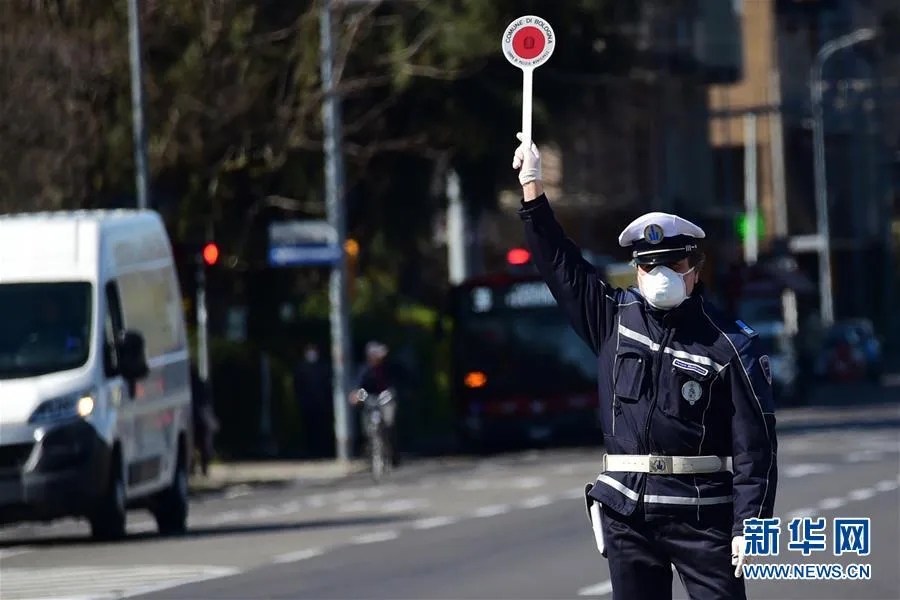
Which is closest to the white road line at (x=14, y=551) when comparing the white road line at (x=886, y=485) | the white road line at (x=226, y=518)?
the white road line at (x=226, y=518)

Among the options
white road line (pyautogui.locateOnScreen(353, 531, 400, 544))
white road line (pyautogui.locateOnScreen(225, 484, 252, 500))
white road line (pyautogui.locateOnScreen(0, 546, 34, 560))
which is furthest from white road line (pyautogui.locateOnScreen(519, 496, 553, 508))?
white road line (pyautogui.locateOnScreen(0, 546, 34, 560))

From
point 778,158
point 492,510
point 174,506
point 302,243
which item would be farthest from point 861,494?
point 778,158

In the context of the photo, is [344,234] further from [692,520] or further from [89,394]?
[692,520]

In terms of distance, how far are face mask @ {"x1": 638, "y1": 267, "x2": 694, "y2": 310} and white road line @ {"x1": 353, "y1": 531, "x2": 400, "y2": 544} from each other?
10.7m

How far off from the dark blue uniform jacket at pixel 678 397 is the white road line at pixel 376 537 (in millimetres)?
10545

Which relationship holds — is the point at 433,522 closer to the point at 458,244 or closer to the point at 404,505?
the point at 404,505

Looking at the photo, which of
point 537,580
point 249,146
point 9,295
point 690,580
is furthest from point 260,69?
point 690,580

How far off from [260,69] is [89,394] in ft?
46.6

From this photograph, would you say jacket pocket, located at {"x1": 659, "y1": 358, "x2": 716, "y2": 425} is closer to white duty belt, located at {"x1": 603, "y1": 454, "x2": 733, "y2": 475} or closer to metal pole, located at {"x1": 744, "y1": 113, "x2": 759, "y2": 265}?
white duty belt, located at {"x1": 603, "y1": 454, "x2": 733, "y2": 475}

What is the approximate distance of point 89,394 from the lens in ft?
56.5

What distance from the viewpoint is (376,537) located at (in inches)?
696

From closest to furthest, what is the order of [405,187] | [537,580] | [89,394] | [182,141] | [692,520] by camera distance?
1. [692,520]
2. [537,580]
3. [89,394]
4. [182,141]
5. [405,187]

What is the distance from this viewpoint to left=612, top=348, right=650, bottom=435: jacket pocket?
670 cm

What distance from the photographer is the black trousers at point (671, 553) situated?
6652 millimetres
